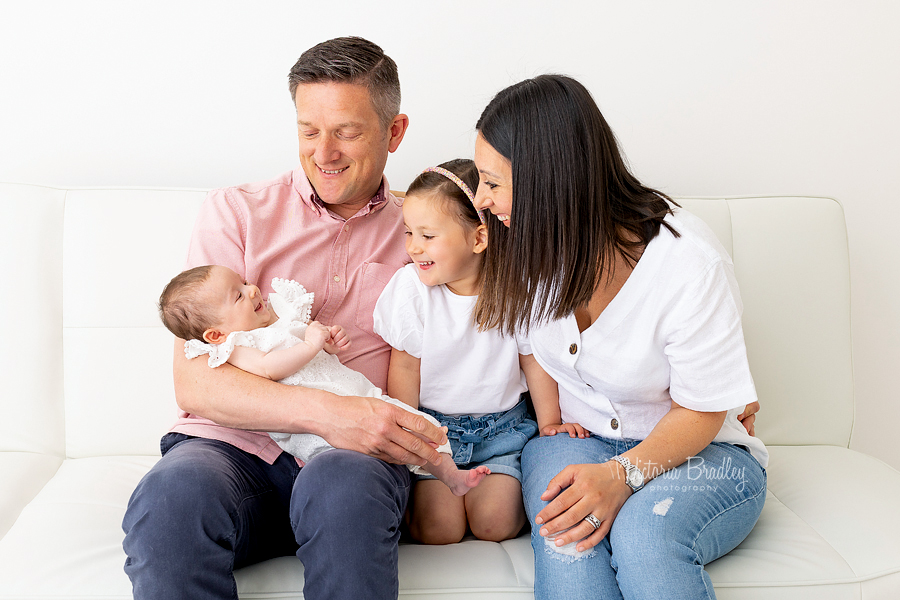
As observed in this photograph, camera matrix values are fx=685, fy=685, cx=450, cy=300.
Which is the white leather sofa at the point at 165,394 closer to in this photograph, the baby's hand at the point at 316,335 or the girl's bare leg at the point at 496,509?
the girl's bare leg at the point at 496,509

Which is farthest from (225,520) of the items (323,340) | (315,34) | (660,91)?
(660,91)

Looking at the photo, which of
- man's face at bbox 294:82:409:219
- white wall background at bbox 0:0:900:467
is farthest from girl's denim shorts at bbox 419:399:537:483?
white wall background at bbox 0:0:900:467

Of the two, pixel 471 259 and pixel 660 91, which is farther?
pixel 660 91

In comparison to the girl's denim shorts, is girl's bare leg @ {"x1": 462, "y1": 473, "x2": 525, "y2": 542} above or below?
below

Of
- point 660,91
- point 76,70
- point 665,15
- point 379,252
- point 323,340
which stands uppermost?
point 665,15

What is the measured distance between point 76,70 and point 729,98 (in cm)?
196

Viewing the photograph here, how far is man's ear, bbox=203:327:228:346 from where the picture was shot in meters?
1.43

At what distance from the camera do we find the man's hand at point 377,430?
1324mm

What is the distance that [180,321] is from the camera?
55.9 inches

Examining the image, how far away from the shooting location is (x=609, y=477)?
1299mm

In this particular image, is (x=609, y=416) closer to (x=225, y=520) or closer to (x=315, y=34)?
(x=225, y=520)

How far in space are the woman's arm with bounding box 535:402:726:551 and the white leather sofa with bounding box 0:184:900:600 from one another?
0.16m

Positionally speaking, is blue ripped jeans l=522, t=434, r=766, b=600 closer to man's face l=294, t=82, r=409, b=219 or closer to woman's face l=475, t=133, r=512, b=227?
woman's face l=475, t=133, r=512, b=227

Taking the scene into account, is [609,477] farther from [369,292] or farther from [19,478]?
[19,478]
